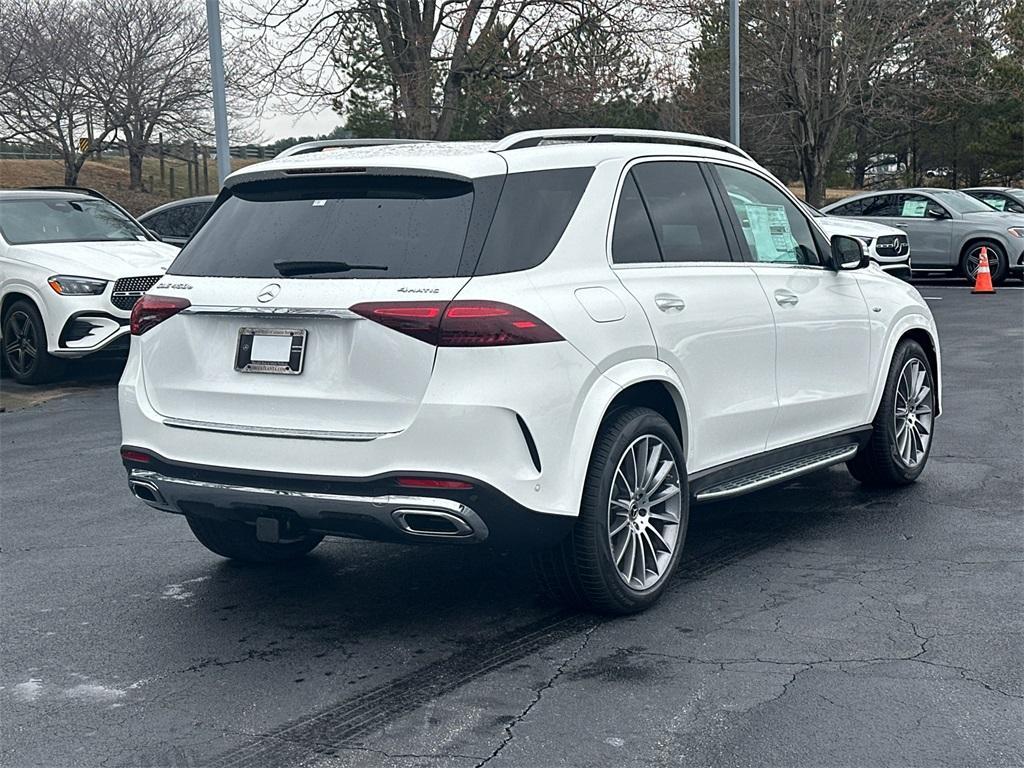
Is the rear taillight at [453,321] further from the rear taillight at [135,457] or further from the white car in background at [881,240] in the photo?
the white car in background at [881,240]

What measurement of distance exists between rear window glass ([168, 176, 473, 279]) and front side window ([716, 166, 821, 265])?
1.87 m

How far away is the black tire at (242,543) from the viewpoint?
5.86m

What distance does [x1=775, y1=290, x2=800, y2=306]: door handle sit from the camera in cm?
625

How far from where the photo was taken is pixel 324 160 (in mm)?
5207

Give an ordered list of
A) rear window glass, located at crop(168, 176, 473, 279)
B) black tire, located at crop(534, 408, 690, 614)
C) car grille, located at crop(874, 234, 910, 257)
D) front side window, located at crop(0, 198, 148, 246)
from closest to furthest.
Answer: rear window glass, located at crop(168, 176, 473, 279) → black tire, located at crop(534, 408, 690, 614) → front side window, located at crop(0, 198, 148, 246) → car grille, located at crop(874, 234, 910, 257)

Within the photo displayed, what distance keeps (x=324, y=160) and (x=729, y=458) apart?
2.13m

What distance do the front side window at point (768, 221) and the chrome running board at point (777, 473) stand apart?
95 centimetres

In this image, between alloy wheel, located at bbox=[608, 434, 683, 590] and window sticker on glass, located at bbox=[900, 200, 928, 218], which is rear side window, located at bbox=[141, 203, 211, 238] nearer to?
window sticker on glass, located at bbox=[900, 200, 928, 218]

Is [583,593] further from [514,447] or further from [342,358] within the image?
[342,358]


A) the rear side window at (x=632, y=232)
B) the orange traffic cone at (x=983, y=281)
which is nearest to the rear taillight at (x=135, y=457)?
the rear side window at (x=632, y=232)

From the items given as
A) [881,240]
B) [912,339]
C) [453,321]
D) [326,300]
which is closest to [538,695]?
[453,321]

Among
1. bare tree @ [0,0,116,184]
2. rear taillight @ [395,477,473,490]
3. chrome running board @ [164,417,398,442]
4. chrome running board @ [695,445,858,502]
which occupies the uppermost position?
bare tree @ [0,0,116,184]

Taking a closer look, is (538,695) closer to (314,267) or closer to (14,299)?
(314,267)

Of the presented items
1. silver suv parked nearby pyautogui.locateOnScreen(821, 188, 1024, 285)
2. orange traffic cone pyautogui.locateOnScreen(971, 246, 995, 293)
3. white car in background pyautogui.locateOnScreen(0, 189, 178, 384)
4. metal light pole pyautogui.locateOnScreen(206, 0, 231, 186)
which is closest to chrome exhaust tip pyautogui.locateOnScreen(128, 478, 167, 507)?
white car in background pyautogui.locateOnScreen(0, 189, 178, 384)
